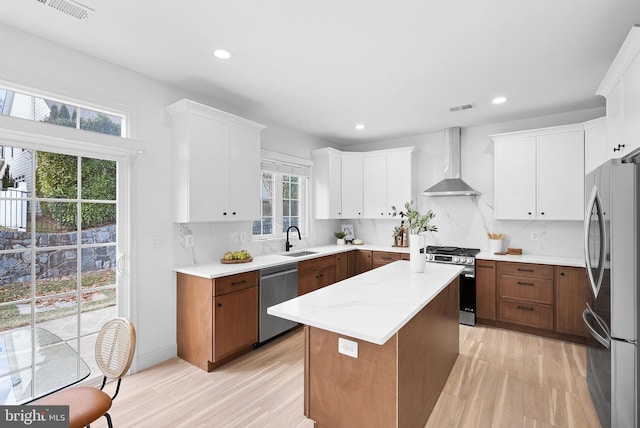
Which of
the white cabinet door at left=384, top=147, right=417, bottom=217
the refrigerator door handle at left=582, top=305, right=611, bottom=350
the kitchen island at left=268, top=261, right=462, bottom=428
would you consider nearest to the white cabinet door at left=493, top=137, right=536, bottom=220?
the white cabinet door at left=384, top=147, right=417, bottom=217

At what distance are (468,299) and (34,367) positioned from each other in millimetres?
4178

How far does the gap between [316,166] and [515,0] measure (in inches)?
137

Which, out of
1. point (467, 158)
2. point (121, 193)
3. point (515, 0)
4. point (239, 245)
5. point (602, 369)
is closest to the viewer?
point (515, 0)

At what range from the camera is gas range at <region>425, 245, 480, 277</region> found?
3.97 metres

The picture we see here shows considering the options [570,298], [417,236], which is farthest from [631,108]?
[570,298]

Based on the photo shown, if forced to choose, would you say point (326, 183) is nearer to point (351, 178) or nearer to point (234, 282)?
point (351, 178)

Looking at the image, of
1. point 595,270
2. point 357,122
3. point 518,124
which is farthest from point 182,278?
point 518,124

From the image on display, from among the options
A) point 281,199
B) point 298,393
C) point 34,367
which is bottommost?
point 298,393

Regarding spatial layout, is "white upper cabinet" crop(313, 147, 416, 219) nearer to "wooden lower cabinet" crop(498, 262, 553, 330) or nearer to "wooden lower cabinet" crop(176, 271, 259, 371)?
"wooden lower cabinet" crop(498, 262, 553, 330)

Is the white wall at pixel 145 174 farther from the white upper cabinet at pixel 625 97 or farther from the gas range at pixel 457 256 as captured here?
the white upper cabinet at pixel 625 97

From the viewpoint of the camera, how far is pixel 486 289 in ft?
12.8

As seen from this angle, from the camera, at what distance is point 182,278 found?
3041 mm

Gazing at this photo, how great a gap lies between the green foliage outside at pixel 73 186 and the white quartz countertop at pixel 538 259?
13.6ft

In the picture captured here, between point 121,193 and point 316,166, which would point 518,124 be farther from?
point 121,193
